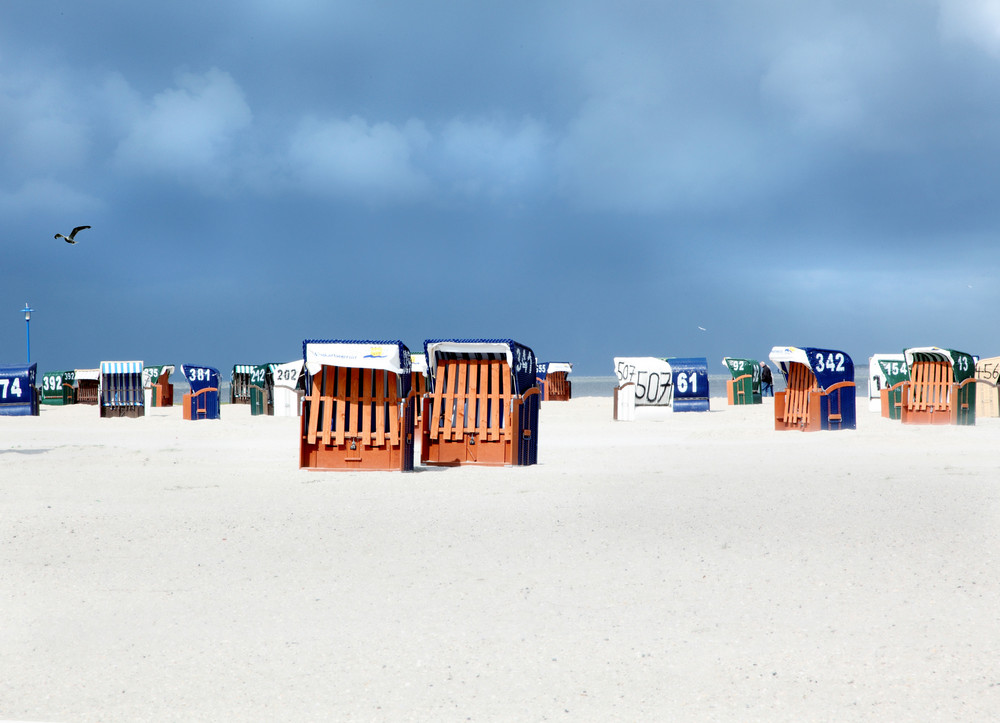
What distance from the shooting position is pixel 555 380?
160ft

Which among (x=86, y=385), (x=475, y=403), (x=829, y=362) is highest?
(x=829, y=362)

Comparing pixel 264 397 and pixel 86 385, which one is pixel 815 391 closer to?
pixel 264 397

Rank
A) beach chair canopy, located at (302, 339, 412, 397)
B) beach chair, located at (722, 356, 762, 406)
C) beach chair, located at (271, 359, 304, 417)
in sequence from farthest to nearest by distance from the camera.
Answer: beach chair, located at (722, 356, 762, 406) < beach chair, located at (271, 359, 304, 417) < beach chair canopy, located at (302, 339, 412, 397)

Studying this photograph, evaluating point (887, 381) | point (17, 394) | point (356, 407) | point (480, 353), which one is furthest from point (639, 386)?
point (17, 394)

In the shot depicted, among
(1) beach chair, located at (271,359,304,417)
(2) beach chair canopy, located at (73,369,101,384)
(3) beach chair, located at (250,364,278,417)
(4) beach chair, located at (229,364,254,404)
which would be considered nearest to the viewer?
(1) beach chair, located at (271,359,304,417)

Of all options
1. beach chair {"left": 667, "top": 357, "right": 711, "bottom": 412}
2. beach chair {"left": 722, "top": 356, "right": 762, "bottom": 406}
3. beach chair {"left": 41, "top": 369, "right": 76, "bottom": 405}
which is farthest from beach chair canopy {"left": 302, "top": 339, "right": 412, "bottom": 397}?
beach chair {"left": 41, "top": 369, "right": 76, "bottom": 405}

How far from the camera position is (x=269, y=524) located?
8.41 m

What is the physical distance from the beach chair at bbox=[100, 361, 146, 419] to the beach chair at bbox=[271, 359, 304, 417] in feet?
16.8

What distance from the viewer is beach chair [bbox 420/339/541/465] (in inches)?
547

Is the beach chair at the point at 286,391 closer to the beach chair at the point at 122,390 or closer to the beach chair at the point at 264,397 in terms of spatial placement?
the beach chair at the point at 264,397

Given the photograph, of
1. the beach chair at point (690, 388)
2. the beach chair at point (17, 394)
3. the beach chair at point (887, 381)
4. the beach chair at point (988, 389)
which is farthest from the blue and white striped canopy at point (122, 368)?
the beach chair at point (988, 389)

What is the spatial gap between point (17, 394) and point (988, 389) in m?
34.5

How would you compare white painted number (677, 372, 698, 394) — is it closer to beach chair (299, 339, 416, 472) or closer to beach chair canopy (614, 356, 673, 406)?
beach chair canopy (614, 356, 673, 406)

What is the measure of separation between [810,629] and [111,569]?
495 centimetres
